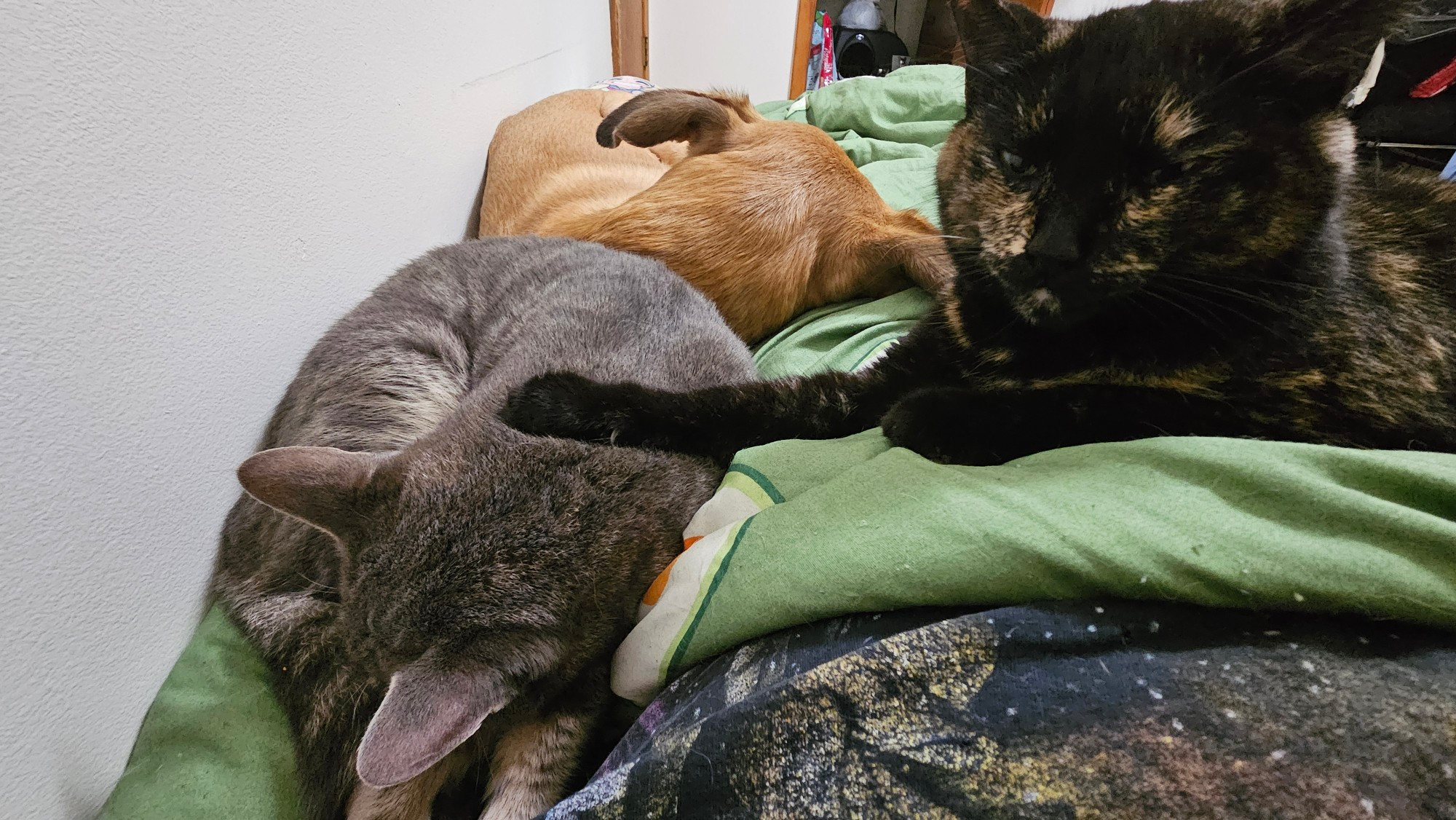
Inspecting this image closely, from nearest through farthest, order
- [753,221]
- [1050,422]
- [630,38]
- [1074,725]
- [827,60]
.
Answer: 1. [1074,725]
2. [1050,422]
3. [753,221]
4. [630,38]
5. [827,60]

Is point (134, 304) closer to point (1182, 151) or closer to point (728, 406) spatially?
point (728, 406)

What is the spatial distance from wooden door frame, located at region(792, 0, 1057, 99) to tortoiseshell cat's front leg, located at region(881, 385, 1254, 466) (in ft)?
12.5

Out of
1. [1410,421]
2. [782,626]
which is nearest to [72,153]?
[782,626]

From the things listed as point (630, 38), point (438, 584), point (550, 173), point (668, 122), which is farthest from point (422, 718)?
point (630, 38)

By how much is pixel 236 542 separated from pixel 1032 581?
0.99m

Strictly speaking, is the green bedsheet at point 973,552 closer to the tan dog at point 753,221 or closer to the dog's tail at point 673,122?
the tan dog at point 753,221

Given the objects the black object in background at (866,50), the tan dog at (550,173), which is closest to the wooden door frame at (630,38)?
the black object in background at (866,50)

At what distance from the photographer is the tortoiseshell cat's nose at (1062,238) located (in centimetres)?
70

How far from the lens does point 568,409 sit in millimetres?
915

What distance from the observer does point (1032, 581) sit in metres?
0.52

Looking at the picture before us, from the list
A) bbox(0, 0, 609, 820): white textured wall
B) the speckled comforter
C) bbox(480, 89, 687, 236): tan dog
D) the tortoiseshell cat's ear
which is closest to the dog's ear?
bbox(480, 89, 687, 236): tan dog

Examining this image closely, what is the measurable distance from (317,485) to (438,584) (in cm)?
20

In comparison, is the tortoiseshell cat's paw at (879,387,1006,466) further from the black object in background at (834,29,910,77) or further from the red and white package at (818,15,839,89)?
the black object in background at (834,29,910,77)

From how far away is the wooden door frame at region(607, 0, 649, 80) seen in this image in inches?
133
